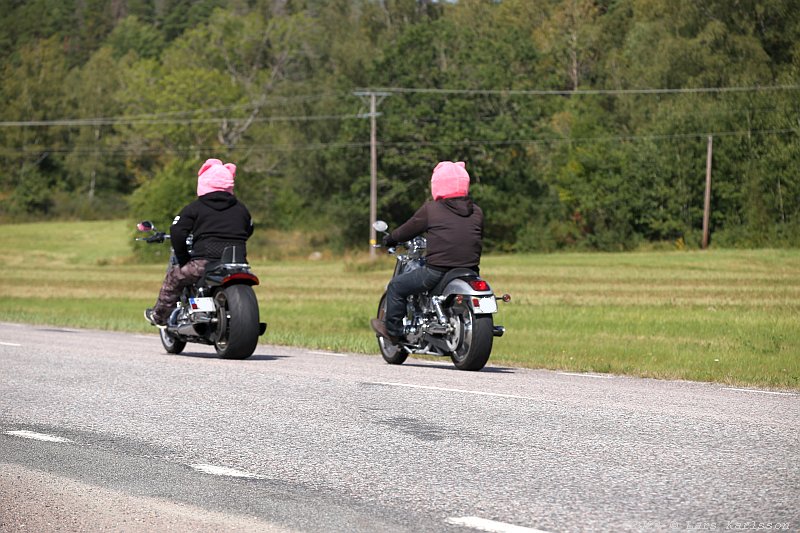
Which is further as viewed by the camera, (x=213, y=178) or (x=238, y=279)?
(x=213, y=178)

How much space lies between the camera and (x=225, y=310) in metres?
14.7

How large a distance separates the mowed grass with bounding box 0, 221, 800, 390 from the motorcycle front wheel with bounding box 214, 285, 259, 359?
3.03 metres

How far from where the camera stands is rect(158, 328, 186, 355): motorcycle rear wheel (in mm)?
15789

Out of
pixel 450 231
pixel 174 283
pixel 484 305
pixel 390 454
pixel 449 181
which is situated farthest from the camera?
pixel 174 283

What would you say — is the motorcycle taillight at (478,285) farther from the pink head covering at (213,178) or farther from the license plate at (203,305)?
the pink head covering at (213,178)

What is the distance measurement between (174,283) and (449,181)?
3.82m

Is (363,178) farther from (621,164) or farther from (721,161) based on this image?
(721,161)

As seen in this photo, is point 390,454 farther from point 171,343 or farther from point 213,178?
point 171,343

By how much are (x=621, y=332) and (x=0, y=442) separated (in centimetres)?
1475

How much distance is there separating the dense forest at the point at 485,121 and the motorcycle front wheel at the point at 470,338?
50689mm

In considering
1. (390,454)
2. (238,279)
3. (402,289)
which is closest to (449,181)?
(402,289)

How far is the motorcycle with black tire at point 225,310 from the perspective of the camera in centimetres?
1443

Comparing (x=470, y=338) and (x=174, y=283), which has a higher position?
(x=174, y=283)

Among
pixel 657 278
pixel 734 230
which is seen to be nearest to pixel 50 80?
pixel 734 230
